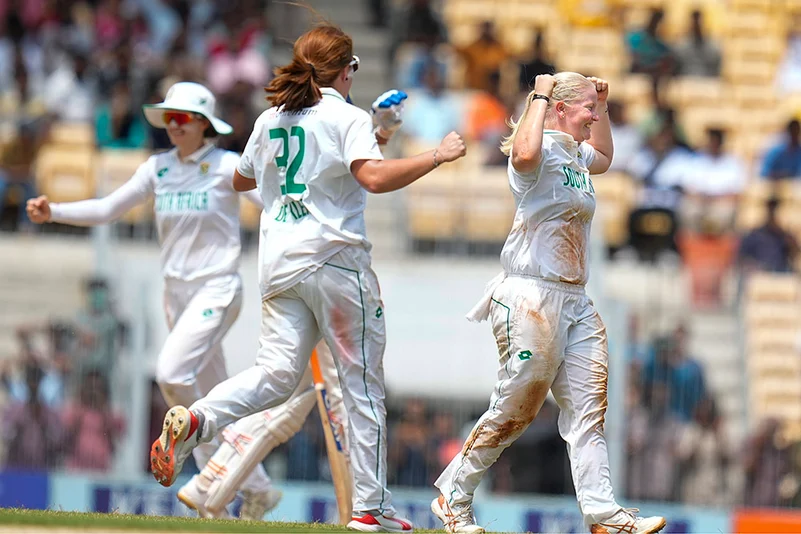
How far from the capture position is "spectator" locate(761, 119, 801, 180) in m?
18.2

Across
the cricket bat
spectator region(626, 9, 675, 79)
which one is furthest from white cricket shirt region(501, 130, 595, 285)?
spectator region(626, 9, 675, 79)

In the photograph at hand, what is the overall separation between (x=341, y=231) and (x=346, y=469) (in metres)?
2.06

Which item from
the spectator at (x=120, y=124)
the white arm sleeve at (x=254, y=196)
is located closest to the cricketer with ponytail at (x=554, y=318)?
the white arm sleeve at (x=254, y=196)

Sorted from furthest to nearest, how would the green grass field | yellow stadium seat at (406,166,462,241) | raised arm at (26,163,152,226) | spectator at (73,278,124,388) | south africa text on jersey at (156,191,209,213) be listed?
yellow stadium seat at (406,166,462,241) < spectator at (73,278,124,388) < raised arm at (26,163,152,226) < south africa text on jersey at (156,191,209,213) < the green grass field

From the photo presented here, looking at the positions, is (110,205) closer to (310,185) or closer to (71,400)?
(310,185)

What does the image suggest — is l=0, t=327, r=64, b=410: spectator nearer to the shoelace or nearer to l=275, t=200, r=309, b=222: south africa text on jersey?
l=275, t=200, r=309, b=222: south africa text on jersey

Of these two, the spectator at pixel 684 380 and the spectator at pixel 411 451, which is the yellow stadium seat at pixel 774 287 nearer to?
the spectator at pixel 684 380

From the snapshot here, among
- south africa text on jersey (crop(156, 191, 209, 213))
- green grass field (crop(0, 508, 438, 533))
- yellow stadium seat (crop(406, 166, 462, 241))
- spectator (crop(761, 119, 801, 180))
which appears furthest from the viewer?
spectator (crop(761, 119, 801, 180))

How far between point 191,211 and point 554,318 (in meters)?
Result: 2.77

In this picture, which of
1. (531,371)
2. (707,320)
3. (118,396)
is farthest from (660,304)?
(531,371)

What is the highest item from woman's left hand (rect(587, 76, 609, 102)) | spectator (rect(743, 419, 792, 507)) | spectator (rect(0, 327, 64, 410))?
woman's left hand (rect(587, 76, 609, 102))

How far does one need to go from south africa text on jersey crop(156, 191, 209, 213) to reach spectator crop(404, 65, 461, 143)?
8.44m

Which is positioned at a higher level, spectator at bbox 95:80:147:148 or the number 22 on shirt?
spectator at bbox 95:80:147:148

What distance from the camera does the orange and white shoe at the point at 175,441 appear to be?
760 cm
